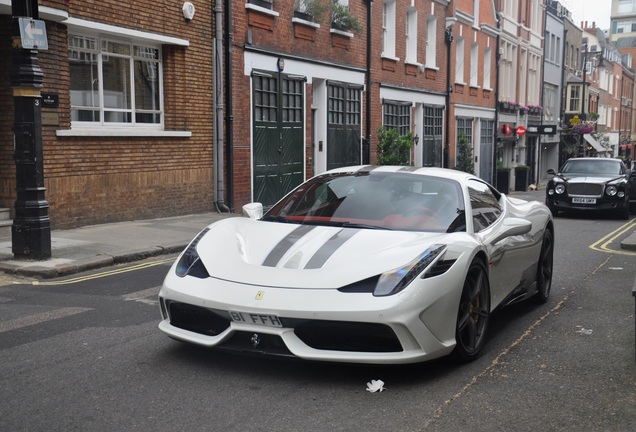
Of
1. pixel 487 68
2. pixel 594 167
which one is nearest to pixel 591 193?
pixel 594 167

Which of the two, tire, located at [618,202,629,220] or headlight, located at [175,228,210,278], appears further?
tire, located at [618,202,629,220]

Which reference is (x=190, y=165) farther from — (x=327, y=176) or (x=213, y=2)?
(x=327, y=176)

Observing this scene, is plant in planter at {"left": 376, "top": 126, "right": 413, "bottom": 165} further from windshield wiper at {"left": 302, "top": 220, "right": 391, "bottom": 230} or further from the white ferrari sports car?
windshield wiper at {"left": 302, "top": 220, "right": 391, "bottom": 230}

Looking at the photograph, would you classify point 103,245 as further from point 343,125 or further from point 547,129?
point 547,129

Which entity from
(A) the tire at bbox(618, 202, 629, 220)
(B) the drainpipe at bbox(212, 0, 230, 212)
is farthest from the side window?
(A) the tire at bbox(618, 202, 629, 220)

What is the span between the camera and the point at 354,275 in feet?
15.1

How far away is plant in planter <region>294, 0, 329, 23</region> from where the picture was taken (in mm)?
19241

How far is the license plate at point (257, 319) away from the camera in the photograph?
447 cm

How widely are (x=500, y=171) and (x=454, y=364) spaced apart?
28278mm

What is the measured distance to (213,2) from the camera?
53.1 ft

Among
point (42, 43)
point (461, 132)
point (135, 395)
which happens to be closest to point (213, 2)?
point (42, 43)

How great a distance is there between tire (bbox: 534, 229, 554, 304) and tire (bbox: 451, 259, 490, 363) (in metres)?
1.93

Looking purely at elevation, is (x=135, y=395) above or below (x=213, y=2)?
below

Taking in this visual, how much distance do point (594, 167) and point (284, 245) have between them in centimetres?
1661
